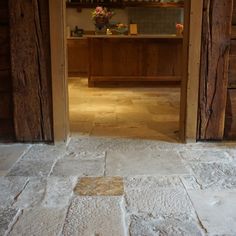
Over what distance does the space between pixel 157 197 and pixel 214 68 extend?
1.50m

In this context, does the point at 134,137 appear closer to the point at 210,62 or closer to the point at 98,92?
the point at 210,62

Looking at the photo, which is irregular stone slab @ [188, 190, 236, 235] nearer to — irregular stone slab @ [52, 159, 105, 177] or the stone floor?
the stone floor

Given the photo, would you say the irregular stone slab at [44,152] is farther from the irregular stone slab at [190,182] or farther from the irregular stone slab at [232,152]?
the irregular stone slab at [232,152]

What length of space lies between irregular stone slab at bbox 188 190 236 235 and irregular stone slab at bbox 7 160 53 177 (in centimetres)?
105

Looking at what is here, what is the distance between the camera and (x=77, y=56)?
871 cm

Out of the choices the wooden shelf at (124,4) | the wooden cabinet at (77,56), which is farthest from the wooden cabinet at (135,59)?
the wooden shelf at (124,4)

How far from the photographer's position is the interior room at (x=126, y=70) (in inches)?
163

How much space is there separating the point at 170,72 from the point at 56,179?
4778 mm

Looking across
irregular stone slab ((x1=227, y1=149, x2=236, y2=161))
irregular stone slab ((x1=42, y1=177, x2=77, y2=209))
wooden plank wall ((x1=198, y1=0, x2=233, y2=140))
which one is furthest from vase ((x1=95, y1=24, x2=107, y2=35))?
irregular stone slab ((x1=42, y1=177, x2=77, y2=209))

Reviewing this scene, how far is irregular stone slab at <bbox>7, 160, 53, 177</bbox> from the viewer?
8.61ft

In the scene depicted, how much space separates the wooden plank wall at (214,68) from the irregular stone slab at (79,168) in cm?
108

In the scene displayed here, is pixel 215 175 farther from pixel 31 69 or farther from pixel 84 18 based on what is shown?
pixel 84 18

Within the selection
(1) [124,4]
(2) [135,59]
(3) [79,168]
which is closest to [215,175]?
(3) [79,168]

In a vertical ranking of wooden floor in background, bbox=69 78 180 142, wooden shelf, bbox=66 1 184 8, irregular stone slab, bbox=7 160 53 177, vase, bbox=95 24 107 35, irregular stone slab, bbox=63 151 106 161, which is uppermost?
wooden shelf, bbox=66 1 184 8
